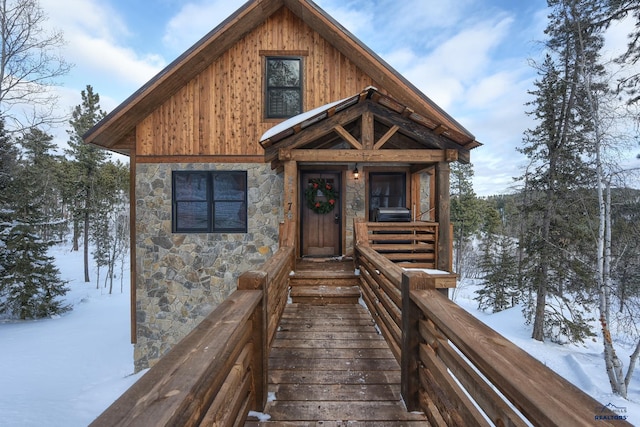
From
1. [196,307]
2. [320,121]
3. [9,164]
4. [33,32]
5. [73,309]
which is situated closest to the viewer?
[320,121]

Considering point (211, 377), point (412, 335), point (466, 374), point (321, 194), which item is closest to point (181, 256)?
point (321, 194)

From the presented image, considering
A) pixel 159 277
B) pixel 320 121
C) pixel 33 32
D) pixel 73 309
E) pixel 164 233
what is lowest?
pixel 73 309

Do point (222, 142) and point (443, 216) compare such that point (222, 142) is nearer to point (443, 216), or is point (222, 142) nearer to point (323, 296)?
point (323, 296)

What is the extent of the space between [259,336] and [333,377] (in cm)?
109

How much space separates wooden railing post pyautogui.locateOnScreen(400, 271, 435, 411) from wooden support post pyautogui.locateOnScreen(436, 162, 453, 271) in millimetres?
3531

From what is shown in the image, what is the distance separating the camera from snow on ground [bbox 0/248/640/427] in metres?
6.49

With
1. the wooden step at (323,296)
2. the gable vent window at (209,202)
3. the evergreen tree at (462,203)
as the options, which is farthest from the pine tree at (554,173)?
the evergreen tree at (462,203)

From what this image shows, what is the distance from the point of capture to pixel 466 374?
164 cm

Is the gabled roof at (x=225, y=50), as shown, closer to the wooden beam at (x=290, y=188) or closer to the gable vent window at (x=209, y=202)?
the gable vent window at (x=209, y=202)

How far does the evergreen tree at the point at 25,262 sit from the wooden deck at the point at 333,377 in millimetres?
15009

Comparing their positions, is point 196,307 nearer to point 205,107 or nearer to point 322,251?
point 322,251

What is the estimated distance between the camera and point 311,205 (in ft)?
26.0

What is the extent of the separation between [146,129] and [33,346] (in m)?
9.81

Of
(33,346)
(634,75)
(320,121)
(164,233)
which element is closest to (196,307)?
(164,233)
